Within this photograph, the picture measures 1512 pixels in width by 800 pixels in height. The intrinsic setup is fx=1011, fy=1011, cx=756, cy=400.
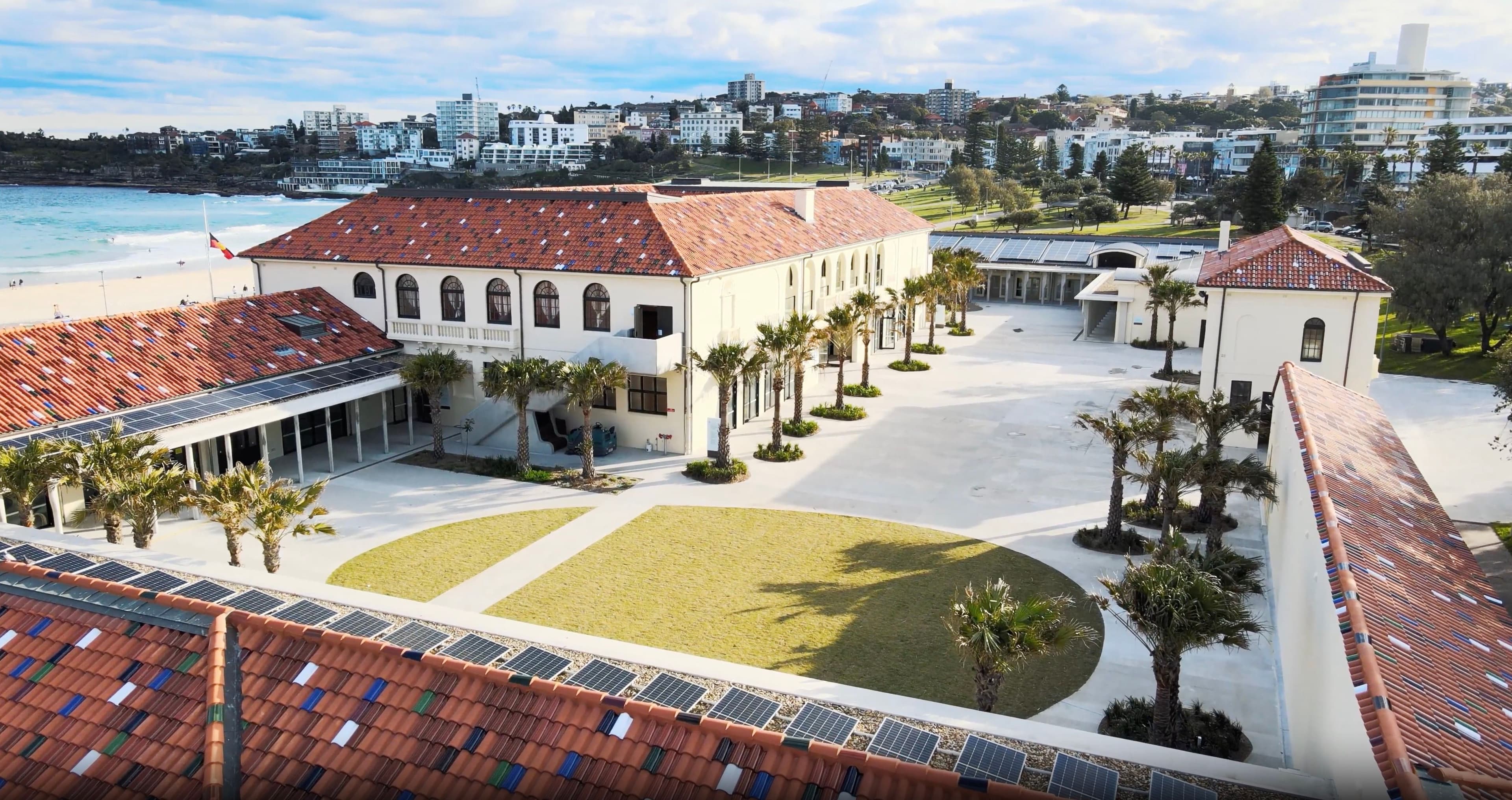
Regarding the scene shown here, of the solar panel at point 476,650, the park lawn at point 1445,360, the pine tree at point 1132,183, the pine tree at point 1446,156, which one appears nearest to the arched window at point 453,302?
the solar panel at point 476,650

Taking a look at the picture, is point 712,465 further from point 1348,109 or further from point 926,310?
point 1348,109

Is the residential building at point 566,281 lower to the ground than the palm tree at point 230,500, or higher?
higher

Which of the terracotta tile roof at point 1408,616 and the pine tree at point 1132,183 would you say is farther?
the pine tree at point 1132,183

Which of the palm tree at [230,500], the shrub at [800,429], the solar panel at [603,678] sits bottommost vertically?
the shrub at [800,429]

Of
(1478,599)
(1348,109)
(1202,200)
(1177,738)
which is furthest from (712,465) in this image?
(1348,109)

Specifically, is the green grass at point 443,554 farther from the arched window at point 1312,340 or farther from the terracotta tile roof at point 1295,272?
the arched window at point 1312,340

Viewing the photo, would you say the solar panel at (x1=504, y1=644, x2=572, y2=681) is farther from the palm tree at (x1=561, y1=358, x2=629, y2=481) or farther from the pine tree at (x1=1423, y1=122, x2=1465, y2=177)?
the pine tree at (x1=1423, y1=122, x2=1465, y2=177)

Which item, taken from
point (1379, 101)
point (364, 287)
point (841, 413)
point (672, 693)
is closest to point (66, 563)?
point (672, 693)

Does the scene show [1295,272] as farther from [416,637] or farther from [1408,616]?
[416,637]
